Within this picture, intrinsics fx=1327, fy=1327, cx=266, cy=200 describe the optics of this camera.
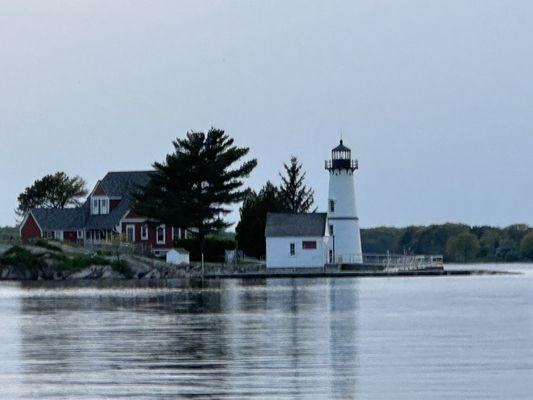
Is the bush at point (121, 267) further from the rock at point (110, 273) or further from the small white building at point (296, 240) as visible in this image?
the small white building at point (296, 240)

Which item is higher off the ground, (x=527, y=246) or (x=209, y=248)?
(x=527, y=246)

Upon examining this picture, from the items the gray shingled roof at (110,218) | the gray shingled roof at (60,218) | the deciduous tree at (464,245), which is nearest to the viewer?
the gray shingled roof at (110,218)

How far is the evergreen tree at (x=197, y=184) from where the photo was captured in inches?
3937

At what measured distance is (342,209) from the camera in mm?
100000

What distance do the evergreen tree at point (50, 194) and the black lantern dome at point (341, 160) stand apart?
4256 centimetres

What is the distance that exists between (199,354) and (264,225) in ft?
245

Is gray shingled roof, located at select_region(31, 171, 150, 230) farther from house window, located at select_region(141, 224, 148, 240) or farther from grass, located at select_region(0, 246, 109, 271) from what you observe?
grass, located at select_region(0, 246, 109, 271)

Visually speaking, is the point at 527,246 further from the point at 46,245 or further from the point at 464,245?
the point at 46,245

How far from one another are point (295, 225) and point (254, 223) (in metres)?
7.03

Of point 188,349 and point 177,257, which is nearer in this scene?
point 188,349

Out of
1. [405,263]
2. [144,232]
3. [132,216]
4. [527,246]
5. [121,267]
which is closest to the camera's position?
[121,267]

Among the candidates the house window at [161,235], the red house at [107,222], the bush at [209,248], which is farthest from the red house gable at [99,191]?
the bush at [209,248]

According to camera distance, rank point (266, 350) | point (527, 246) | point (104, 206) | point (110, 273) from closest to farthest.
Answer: point (266, 350), point (110, 273), point (104, 206), point (527, 246)

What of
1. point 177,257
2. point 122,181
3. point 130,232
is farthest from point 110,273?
point 122,181
